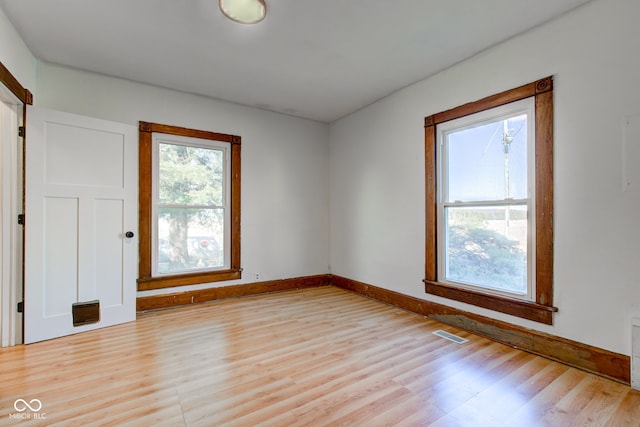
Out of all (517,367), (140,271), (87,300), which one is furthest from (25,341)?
(517,367)

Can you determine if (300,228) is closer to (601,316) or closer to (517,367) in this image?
(517,367)

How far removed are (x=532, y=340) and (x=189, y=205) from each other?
4015 millimetres

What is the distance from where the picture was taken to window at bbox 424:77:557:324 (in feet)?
8.36

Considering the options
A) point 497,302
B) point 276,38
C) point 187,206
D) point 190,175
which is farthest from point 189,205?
point 497,302

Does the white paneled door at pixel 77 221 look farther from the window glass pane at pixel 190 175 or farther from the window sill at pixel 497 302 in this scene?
the window sill at pixel 497 302

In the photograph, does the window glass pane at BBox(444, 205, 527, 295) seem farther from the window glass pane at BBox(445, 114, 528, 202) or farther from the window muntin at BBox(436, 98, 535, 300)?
the window glass pane at BBox(445, 114, 528, 202)

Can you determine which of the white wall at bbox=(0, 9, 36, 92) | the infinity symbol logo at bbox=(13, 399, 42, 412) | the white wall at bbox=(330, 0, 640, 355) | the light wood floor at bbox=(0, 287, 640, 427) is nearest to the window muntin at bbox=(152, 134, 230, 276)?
the light wood floor at bbox=(0, 287, 640, 427)

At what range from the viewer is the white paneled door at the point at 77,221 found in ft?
9.20

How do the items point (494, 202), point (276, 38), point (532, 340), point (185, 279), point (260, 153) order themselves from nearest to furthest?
point (532, 340), point (276, 38), point (494, 202), point (185, 279), point (260, 153)

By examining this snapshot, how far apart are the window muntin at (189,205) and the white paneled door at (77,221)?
1.46ft

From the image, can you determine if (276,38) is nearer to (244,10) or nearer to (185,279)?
(244,10)

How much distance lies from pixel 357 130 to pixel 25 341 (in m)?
4.49

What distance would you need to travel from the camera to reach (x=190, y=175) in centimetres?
406

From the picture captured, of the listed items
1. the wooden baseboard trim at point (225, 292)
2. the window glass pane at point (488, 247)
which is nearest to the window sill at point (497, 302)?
the window glass pane at point (488, 247)
